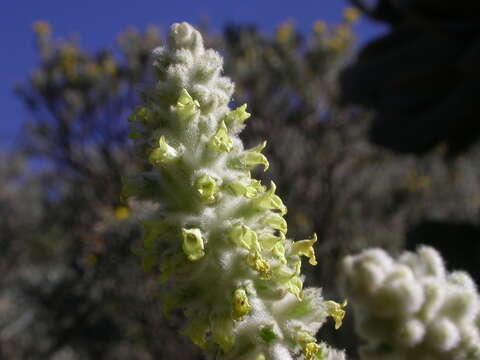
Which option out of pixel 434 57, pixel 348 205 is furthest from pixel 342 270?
pixel 348 205

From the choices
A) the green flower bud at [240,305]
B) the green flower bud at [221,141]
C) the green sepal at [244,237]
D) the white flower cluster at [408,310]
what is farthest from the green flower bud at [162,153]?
the white flower cluster at [408,310]

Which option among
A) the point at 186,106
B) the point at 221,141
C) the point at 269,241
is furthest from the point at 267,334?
the point at 186,106

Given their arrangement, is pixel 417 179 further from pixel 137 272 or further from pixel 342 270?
pixel 342 270

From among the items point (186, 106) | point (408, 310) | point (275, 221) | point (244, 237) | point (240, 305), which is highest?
point (186, 106)

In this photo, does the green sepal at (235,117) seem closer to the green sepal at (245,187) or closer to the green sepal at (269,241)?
the green sepal at (245,187)

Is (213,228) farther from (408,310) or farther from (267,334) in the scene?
(408,310)

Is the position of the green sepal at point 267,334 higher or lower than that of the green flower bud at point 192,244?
lower
